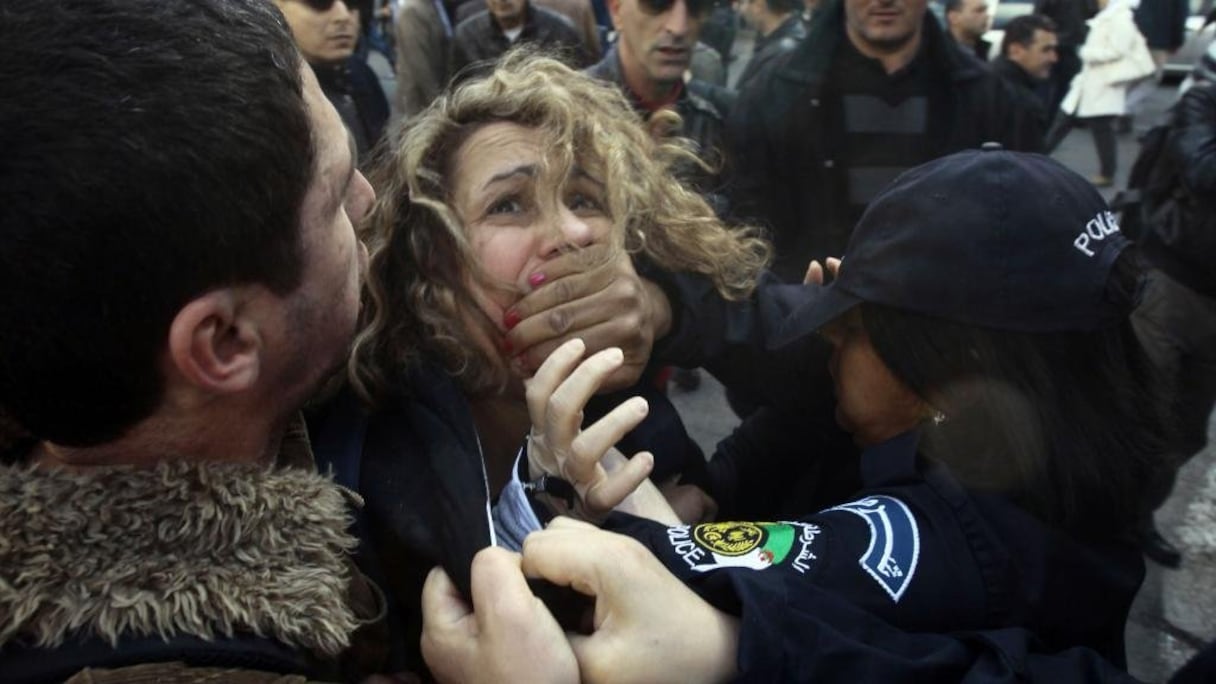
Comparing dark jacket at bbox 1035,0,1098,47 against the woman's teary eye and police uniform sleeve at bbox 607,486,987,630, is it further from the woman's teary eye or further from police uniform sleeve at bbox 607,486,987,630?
police uniform sleeve at bbox 607,486,987,630

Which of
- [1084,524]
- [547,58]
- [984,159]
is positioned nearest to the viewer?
[1084,524]

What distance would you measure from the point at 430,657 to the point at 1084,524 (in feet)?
2.47

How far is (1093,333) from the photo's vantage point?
1.32 metres

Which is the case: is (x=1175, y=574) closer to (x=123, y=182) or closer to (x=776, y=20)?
(x=123, y=182)

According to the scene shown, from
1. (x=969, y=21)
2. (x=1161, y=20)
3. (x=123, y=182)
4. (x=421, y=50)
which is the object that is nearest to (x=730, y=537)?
(x=123, y=182)

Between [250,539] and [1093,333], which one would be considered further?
[1093,333]

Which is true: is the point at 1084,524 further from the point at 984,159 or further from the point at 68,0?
the point at 68,0

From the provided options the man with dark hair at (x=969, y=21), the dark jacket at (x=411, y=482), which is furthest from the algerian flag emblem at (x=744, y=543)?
the man with dark hair at (x=969, y=21)

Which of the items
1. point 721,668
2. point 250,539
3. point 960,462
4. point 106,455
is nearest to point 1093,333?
point 960,462

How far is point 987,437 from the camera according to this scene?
1322 millimetres

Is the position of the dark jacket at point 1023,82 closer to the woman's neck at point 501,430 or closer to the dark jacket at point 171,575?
the woman's neck at point 501,430

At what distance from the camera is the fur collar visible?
3.12 ft

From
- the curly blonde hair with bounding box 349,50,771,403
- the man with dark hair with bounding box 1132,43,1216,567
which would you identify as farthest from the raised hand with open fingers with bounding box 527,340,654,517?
the man with dark hair with bounding box 1132,43,1216,567

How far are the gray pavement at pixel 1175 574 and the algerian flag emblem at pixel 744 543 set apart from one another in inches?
97.3
